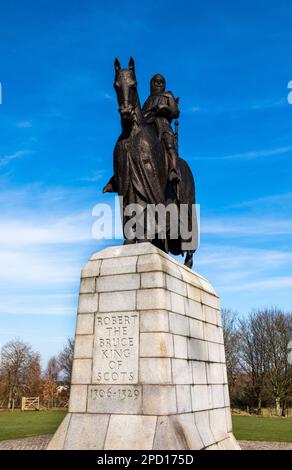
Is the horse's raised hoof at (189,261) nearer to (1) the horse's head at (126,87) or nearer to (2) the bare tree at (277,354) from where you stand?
(1) the horse's head at (126,87)

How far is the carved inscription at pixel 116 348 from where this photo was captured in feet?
25.4

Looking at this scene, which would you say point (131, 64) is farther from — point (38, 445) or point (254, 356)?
point (254, 356)

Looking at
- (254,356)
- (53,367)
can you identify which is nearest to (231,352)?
(254,356)

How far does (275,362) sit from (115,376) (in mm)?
48386

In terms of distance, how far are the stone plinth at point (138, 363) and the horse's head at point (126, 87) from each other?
2.95 m

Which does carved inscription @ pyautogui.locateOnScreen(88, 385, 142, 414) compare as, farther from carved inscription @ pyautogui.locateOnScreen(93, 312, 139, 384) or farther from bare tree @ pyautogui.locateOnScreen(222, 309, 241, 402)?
bare tree @ pyautogui.locateOnScreen(222, 309, 241, 402)

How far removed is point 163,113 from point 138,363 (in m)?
6.26

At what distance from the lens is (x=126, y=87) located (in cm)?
928

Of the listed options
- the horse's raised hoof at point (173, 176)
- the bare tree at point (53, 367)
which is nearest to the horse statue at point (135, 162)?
the horse's raised hoof at point (173, 176)

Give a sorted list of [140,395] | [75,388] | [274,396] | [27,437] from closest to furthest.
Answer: [140,395], [75,388], [27,437], [274,396]

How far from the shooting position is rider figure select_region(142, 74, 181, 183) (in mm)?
10281

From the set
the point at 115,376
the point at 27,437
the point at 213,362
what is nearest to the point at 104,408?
the point at 115,376
